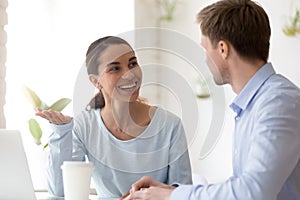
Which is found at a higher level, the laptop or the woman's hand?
the woman's hand

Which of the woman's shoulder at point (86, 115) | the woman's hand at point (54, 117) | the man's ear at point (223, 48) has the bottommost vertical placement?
the woman's shoulder at point (86, 115)

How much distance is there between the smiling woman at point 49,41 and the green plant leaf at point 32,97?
0.17m

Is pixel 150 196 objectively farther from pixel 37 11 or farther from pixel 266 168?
pixel 37 11

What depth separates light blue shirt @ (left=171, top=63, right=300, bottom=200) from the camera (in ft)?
3.91

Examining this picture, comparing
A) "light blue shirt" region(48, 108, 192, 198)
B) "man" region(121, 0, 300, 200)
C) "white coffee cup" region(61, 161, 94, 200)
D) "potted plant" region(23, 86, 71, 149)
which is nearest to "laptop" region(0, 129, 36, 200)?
"white coffee cup" region(61, 161, 94, 200)

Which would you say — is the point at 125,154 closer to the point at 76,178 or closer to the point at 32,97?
the point at 76,178

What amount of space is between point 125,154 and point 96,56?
36 centimetres

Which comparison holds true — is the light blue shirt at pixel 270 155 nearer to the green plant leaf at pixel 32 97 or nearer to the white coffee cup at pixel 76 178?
the white coffee cup at pixel 76 178

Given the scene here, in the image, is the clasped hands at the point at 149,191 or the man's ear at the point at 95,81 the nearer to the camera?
the clasped hands at the point at 149,191

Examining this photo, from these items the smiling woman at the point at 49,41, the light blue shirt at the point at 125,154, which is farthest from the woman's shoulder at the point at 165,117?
the smiling woman at the point at 49,41

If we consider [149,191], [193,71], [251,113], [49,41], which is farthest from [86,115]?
[193,71]

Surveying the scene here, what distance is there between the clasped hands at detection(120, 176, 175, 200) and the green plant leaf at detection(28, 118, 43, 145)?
1.39 m

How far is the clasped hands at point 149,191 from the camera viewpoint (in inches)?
52.4

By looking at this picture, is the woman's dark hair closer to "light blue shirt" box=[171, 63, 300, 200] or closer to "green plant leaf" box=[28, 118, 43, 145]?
"light blue shirt" box=[171, 63, 300, 200]
